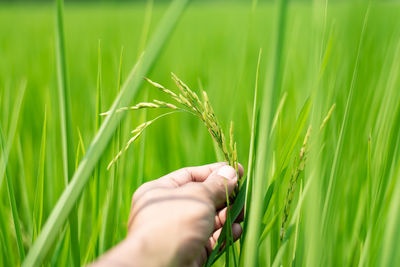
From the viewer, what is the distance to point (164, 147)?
1146 millimetres

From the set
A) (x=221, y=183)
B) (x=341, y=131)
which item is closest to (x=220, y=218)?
(x=221, y=183)

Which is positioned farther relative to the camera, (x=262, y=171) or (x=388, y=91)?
(x=388, y=91)

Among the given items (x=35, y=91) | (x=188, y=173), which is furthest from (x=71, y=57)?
(x=188, y=173)

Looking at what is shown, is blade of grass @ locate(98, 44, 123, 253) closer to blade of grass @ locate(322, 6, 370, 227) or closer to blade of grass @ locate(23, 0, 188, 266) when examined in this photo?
blade of grass @ locate(23, 0, 188, 266)

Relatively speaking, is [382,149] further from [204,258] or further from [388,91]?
[204,258]

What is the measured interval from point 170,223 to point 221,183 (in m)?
0.11

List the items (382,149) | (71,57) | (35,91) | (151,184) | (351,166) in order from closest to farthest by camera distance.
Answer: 1. (151,184)
2. (382,149)
3. (351,166)
4. (35,91)
5. (71,57)

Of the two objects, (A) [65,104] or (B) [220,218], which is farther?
(B) [220,218]

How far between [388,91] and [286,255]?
0.34m

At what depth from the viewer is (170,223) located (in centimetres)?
41

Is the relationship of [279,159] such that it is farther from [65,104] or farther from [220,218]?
[65,104]

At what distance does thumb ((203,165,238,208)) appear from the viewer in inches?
19.3

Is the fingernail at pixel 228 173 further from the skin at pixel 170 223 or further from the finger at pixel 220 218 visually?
the finger at pixel 220 218

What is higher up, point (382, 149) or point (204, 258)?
point (382, 149)
